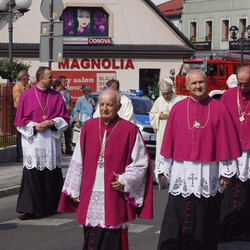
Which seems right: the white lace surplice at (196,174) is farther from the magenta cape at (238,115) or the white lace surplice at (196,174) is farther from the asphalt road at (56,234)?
the magenta cape at (238,115)

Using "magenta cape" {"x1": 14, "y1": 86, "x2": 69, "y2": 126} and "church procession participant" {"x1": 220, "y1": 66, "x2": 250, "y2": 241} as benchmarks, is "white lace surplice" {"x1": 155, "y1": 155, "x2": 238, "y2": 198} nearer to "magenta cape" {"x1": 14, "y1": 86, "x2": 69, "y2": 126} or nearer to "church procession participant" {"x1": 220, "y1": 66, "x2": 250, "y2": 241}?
"church procession participant" {"x1": 220, "y1": 66, "x2": 250, "y2": 241}

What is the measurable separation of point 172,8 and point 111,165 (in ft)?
240

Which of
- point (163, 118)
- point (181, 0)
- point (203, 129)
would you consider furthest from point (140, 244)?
point (181, 0)

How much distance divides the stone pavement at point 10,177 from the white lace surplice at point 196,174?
5.25m

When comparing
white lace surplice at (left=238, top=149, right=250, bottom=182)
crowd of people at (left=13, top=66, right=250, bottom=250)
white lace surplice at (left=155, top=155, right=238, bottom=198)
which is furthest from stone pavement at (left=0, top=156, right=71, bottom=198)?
white lace surplice at (left=155, top=155, right=238, bottom=198)

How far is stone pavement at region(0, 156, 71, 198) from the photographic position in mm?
12492

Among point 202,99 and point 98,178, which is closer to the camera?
point 98,178

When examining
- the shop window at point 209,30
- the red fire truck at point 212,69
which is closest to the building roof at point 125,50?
the red fire truck at point 212,69

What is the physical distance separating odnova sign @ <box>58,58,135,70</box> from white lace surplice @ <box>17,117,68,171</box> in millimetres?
29714

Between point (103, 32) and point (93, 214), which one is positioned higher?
point (103, 32)

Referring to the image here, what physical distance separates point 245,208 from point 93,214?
9.14 ft

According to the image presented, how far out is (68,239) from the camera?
884cm

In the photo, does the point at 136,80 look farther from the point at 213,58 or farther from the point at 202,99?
the point at 202,99

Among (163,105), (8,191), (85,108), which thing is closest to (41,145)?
(8,191)
